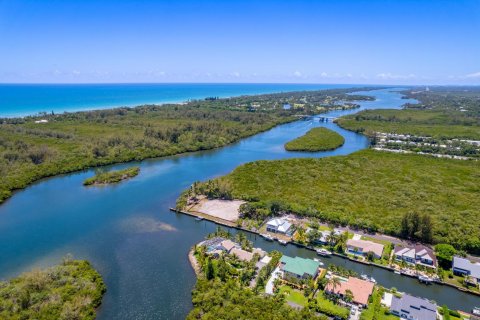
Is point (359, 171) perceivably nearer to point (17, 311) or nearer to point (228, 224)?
point (228, 224)

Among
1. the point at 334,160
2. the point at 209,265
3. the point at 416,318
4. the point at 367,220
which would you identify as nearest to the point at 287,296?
the point at 209,265

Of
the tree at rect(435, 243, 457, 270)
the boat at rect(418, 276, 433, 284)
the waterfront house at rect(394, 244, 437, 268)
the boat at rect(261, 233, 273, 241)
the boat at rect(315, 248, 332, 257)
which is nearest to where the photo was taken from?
the boat at rect(418, 276, 433, 284)

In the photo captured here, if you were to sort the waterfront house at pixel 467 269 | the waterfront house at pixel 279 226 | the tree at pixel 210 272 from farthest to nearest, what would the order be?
1. the waterfront house at pixel 279 226
2. the tree at pixel 210 272
3. the waterfront house at pixel 467 269

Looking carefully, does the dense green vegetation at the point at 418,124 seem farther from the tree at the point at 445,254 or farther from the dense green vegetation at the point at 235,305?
the dense green vegetation at the point at 235,305

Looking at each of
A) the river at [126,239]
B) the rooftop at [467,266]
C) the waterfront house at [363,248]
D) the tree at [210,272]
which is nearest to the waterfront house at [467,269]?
the rooftop at [467,266]

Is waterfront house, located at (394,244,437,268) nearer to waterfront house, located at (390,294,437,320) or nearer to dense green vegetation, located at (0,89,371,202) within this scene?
waterfront house, located at (390,294,437,320)

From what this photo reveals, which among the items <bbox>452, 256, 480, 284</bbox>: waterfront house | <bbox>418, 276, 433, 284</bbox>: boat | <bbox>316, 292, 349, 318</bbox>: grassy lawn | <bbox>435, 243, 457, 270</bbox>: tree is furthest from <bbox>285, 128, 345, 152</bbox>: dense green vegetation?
<bbox>316, 292, 349, 318</bbox>: grassy lawn

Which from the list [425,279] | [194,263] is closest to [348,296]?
[425,279]
